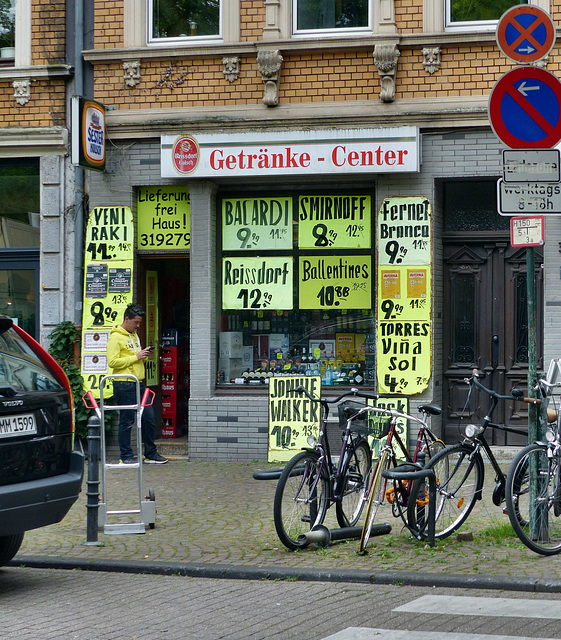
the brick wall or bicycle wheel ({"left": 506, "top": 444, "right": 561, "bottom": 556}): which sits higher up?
the brick wall

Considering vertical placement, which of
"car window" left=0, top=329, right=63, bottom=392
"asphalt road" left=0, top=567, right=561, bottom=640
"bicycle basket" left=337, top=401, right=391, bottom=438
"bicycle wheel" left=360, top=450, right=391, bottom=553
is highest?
"car window" left=0, top=329, right=63, bottom=392

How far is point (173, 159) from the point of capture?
1200 cm

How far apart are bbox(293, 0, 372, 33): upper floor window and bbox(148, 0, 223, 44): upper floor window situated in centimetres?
106

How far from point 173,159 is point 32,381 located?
6.08m

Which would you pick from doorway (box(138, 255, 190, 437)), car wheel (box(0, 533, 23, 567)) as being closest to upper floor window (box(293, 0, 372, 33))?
doorway (box(138, 255, 190, 437))

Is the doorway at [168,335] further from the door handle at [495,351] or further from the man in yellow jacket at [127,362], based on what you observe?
the door handle at [495,351]

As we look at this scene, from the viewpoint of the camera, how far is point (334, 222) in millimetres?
12078

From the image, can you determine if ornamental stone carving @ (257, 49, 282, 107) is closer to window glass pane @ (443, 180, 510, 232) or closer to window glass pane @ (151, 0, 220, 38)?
window glass pane @ (151, 0, 220, 38)

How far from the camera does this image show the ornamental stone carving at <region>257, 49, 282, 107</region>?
38.7ft

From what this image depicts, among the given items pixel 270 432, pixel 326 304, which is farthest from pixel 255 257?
pixel 270 432

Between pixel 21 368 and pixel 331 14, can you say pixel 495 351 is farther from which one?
pixel 21 368

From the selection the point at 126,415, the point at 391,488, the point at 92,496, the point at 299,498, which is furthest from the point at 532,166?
the point at 126,415

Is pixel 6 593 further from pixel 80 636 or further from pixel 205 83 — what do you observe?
pixel 205 83

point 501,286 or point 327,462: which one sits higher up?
point 501,286
